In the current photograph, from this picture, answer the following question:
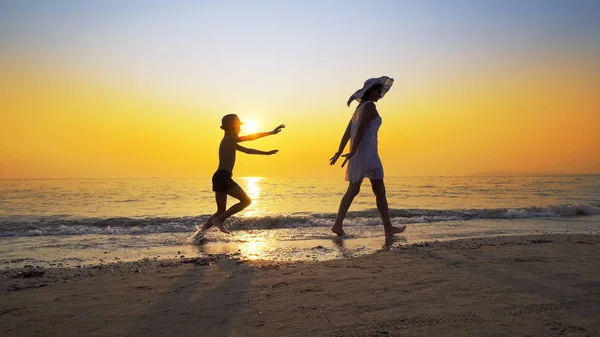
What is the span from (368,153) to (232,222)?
5.49m

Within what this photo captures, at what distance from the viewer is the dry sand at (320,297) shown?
2.41m

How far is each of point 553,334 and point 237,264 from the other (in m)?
3.02

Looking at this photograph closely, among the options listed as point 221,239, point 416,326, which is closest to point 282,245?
point 221,239

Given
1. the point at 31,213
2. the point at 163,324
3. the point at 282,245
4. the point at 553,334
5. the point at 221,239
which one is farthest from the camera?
the point at 31,213

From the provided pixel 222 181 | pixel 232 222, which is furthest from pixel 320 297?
pixel 232 222

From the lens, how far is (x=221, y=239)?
7309 mm

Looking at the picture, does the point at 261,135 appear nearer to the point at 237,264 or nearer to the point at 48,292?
the point at 237,264

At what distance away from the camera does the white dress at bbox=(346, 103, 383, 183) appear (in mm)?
6383

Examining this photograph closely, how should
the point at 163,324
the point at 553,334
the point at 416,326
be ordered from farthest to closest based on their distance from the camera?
1. the point at 163,324
2. the point at 416,326
3. the point at 553,334

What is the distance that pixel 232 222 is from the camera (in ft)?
35.3

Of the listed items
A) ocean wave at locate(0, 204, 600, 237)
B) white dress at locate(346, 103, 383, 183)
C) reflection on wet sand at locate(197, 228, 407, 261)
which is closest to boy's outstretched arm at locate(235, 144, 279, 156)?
white dress at locate(346, 103, 383, 183)

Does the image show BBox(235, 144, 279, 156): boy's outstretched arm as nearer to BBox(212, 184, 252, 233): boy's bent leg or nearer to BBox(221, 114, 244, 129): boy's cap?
BBox(221, 114, 244, 129): boy's cap

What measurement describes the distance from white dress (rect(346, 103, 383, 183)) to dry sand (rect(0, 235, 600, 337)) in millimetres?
2096

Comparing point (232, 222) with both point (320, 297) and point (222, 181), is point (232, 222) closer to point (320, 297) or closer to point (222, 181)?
point (222, 181)
